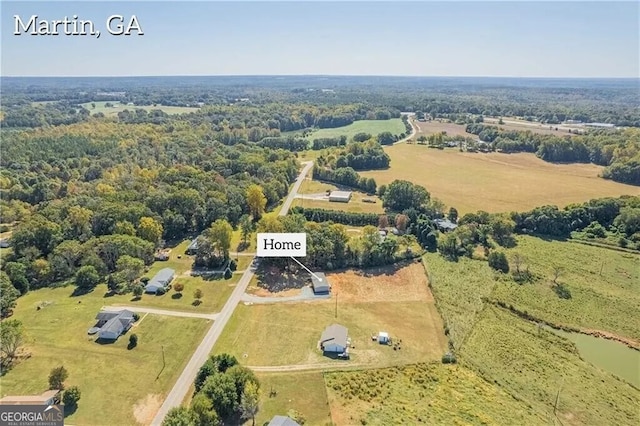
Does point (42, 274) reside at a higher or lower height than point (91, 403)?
higher

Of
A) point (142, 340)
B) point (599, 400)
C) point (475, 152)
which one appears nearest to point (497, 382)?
point (599, 400)

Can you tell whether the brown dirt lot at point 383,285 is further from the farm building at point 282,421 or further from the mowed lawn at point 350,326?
the farm building at point 282,421

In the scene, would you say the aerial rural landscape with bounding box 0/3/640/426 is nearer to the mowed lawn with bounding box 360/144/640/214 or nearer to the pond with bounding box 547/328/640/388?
the pond with bounding box 547/328/640/388

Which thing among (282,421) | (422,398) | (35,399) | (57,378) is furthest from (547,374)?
(35,399)

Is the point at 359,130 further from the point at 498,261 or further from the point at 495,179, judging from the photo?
the point at 498,261

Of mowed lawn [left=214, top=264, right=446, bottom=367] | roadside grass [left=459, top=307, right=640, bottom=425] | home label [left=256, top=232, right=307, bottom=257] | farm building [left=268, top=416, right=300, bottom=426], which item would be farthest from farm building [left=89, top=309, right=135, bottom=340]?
roadside grass [left=459, top=307, right=640, bottom=425]

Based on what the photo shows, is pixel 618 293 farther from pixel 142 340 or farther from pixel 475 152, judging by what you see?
pixel 475 152
